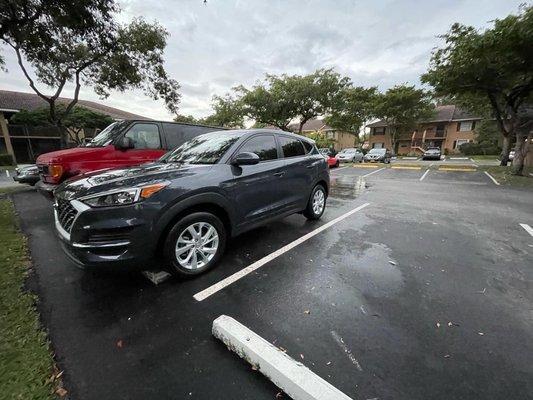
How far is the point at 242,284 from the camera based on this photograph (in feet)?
9.75

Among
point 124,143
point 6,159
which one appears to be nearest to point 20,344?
point 124,143

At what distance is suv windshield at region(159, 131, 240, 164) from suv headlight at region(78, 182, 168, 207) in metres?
1.03

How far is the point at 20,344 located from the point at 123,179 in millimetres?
1603

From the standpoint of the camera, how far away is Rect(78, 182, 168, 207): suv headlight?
2.47m

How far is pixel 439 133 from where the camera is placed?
43250mm

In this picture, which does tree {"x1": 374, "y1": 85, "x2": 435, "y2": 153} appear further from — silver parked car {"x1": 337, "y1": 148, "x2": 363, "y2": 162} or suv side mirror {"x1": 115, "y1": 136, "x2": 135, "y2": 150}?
suv side mirror {"x1": 115, "y1": 136, "x2": 135, "y2": 150}

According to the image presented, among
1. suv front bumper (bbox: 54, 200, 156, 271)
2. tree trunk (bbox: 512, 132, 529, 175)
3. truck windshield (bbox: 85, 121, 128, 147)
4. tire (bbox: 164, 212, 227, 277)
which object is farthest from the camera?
tree trunk (bbox: 512, 132, 529, 175)

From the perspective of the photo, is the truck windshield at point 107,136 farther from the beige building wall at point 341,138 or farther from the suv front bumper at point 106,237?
the beige building wall at point 341,138

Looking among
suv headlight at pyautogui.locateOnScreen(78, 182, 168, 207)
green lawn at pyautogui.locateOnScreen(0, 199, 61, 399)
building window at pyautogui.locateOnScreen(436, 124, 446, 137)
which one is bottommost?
green lawn at pyautogui.locateOnScreen(0, 199, 61, 399)

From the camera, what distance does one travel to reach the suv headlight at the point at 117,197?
247 centimetres

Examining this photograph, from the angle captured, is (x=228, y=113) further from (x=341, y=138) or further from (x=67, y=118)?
(x=341, y=138)

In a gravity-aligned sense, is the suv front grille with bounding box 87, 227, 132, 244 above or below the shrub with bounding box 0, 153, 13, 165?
above

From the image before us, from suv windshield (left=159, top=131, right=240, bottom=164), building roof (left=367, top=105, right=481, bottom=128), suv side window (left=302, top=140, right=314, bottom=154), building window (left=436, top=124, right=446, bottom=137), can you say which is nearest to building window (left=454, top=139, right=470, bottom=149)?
building window (left=436, top=124, right=446, bottom=137)

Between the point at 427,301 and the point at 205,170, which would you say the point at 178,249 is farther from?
the point at 427,301
